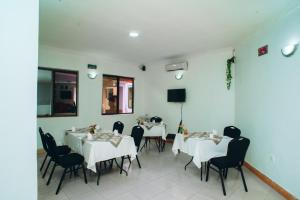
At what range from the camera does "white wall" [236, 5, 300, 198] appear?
248cm

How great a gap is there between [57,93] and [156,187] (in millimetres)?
3835

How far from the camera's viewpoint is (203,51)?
4.88 metres

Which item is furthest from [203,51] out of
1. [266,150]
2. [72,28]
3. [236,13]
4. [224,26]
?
[72,28]

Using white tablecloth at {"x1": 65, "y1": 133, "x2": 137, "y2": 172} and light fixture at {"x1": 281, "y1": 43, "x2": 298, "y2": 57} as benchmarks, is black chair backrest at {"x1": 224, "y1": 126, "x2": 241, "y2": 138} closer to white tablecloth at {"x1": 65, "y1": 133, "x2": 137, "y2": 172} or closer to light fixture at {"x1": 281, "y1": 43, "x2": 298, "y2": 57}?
light fixture at {"x1": 281, "y1": 43, "x2": 298, "y2": 57}

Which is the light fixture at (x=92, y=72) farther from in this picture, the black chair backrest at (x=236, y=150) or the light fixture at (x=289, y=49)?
the light fixture at (x=289, y=49)

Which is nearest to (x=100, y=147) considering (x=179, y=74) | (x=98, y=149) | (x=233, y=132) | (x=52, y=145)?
(x=98, y=149)

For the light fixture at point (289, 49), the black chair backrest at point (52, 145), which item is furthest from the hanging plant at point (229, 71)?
the black chair backrest at point (52, 145)

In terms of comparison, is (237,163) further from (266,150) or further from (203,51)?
(203,51)

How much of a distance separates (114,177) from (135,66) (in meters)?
4.41

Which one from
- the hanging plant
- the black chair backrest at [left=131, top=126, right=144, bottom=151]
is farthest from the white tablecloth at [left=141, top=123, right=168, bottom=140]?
the hanging plant

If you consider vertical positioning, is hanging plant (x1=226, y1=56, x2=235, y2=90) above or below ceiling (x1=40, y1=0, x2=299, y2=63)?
below

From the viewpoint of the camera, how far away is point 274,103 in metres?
2.91

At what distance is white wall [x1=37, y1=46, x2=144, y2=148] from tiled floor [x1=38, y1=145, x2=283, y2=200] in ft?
4.99

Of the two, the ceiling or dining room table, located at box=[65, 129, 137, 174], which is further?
dining room table, located at box=[65, 129, 137, 174]
